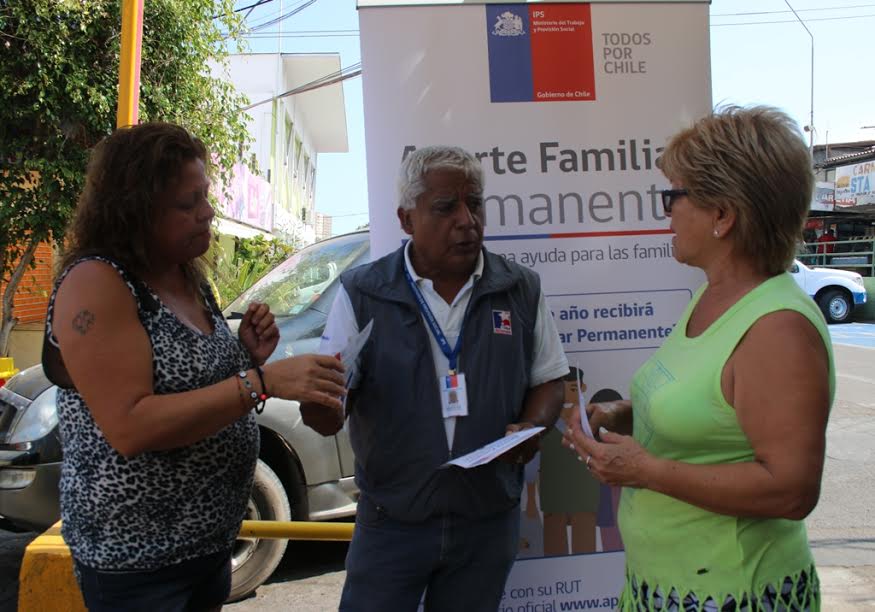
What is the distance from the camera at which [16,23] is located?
741 cm

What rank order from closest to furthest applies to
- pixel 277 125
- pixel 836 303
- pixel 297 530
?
pixel 297 530
pixel 836 303
pixel 277 125

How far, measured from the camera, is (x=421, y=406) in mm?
2260

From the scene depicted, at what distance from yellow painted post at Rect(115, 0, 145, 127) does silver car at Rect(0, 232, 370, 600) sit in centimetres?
151

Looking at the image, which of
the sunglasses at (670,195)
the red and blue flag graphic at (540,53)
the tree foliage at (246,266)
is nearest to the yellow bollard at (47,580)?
the red and blue flag graphic at (540,53)

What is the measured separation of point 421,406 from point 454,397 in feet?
0.33

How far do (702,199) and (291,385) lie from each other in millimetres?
1055

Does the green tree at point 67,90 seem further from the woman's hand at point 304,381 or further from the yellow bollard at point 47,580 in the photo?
the woman's hand at point 304,381

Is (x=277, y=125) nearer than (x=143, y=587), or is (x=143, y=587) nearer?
(x=143, y=587)

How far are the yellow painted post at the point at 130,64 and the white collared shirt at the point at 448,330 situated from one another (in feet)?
6.37

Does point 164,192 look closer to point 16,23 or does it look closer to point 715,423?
point 715,423

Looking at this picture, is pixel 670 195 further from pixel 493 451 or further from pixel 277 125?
pixel 277 125

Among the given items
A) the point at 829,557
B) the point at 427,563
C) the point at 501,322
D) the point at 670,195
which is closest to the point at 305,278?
the point at 501,322

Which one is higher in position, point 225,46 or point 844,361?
point 225,46

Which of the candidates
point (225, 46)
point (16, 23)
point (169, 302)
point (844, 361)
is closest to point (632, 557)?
point (169, 302)
